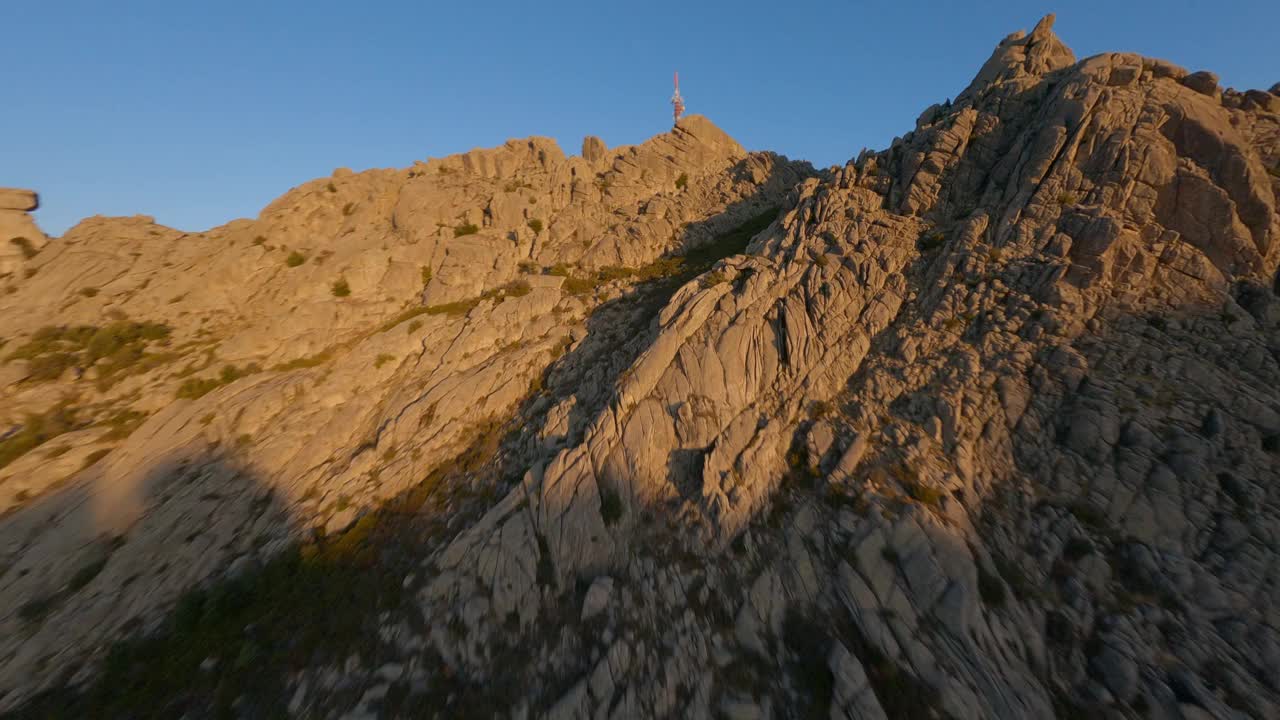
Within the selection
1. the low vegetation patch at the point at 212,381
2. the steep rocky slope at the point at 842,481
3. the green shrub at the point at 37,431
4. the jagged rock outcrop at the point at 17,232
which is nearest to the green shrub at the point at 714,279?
the steep rocky slope at the point at 842,481

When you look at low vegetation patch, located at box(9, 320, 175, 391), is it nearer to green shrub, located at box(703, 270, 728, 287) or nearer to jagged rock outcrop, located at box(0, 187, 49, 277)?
jagged rock outcrop, located at box(0, 187, 49, 277)

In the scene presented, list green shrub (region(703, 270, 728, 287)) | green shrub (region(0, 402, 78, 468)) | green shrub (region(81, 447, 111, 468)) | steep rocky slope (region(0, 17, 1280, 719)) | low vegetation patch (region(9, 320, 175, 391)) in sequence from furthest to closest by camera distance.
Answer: green shrub (region(703, 270, 728, 287)), low vegetation patch (region(9, 320, 175, 391)), green shrub (region(81, 447, 111, 468)), green shrub (region(0, 402, 78, 468)), steep rocky slope (region(0, 17, 1280, 719))

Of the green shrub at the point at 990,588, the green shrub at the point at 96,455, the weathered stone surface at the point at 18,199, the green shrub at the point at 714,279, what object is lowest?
the green shrub at the point at 96,455

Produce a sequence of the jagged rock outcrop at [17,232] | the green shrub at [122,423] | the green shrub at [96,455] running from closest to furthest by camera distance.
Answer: the green shrub at [96,455] → the green shrub at [122,423] → the jagged rock outcrop at [17,232]

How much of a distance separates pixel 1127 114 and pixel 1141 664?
27793mm

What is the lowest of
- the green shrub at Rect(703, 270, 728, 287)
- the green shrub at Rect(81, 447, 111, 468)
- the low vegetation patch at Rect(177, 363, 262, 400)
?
the green shrub at Rect(81, 447, 111, 468)

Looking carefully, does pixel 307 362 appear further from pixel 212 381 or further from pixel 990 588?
pixel 990 588

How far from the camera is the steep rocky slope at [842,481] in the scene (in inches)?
477

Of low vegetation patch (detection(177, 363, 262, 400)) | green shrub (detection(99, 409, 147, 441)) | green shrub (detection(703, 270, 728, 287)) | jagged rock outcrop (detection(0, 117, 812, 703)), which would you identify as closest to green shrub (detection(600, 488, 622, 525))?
jagged rock outcrop (detection(0, 117, 812, 703))

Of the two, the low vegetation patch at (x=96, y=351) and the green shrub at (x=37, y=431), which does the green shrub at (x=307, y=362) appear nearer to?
the low vegetation patch at (x=96, y=351)

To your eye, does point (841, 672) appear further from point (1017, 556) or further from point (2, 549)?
point (2, 549)

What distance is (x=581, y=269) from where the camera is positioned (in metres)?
36.0

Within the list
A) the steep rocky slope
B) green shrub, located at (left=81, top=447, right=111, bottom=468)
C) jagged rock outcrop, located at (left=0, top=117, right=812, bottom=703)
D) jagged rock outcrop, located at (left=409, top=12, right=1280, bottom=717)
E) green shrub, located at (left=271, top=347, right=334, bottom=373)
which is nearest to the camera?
jagged rock outcrop, located at (left=409, top=12, right=1280, bottom=717)

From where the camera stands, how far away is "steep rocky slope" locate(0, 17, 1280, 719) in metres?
12.1
